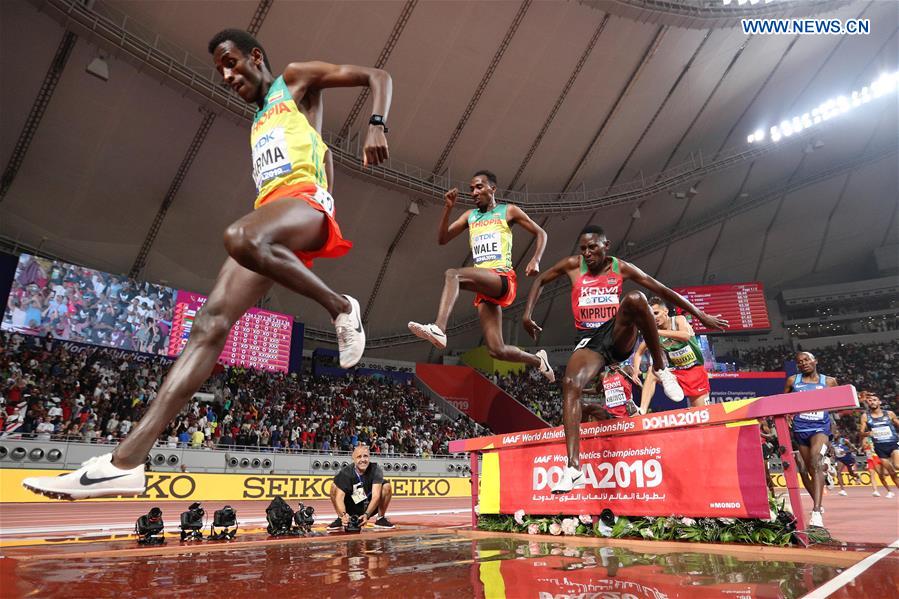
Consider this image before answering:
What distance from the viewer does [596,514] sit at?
14.1ft

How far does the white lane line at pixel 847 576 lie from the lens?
1964 millimetres

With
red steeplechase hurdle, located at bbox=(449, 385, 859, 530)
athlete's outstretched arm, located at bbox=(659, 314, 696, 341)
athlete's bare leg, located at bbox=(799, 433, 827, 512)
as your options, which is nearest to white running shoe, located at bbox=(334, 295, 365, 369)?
red steeplechase hurdle, located at bbox=(449, 385, 859, 530)

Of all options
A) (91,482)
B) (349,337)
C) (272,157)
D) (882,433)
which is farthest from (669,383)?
(882,433)

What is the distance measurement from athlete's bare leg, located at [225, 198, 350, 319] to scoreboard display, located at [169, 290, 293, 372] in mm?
15727

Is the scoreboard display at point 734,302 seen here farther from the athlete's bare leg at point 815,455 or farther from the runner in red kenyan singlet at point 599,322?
the runner in red kenyan singlet at point 599,322

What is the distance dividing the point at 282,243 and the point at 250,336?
55.9 ft

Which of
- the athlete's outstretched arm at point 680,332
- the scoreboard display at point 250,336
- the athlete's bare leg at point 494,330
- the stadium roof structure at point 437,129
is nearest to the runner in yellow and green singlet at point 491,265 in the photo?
the athlete's bare leg at point 494,330

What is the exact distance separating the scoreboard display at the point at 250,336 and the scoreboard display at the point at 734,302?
19583 mm

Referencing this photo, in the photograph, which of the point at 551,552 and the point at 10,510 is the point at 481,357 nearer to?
the point at 10,510

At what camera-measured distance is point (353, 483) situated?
617 cm

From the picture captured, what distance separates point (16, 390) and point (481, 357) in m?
18.6

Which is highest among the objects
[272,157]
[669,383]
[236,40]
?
[236,40]

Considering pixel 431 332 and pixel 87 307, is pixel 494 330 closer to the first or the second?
pixel 431 332

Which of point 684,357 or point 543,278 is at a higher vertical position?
point 543,278
